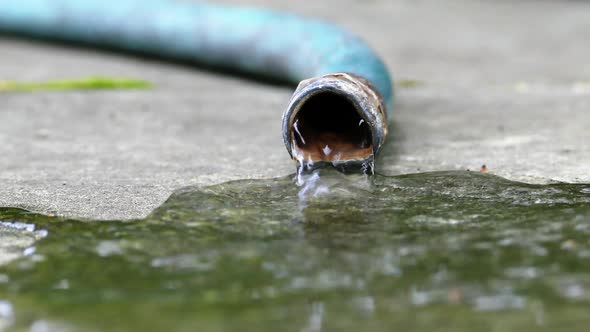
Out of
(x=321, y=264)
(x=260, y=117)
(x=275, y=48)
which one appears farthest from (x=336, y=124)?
(x=275, y=48)

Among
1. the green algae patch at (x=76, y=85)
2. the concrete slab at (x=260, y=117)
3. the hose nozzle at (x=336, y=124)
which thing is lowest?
the green algae patch at (x=76, y=85)

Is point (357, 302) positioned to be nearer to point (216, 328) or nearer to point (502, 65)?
point (216, 328)

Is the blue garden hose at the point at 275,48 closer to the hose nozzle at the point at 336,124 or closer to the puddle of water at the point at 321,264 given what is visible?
the hose nozzle at the point at 336,124

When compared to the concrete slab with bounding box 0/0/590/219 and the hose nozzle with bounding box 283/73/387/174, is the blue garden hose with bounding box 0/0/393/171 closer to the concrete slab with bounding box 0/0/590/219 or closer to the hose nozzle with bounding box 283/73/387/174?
the hose nozzle with bounding box 283/73/387/174

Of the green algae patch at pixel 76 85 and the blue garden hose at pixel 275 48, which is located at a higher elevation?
the blue garden hose at pixel 275 48

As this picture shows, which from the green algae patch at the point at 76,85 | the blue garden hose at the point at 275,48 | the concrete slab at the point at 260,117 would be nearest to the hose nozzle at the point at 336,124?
the blue garden hose at the point at 275,48

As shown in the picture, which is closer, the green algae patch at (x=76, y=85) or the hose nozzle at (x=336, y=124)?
the hose nozzle at (x=336, y=124)

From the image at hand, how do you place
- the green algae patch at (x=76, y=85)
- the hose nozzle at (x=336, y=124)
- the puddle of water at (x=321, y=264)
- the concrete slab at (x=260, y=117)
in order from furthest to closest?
the green algae patch at (x=76, y=85) → the concrete slab at (x=260, y=117) → the hose nozzle at (x=336, y=124) → the puddle of water at (x=321, y=264)

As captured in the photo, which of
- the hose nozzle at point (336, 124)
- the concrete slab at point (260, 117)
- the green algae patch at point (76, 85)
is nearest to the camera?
the hose nozzle at point (336, 124)

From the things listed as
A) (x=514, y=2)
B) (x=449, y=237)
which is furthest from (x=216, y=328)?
(x=514, y=2)

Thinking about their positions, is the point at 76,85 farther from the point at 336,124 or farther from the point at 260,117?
the point at 336,124
